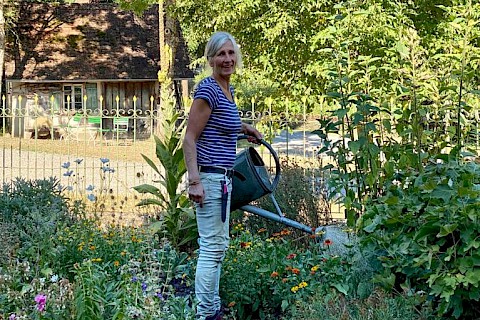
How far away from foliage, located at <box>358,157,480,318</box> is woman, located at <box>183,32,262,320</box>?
857 mm

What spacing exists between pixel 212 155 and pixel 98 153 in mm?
17306

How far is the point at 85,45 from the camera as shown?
27.5 metres

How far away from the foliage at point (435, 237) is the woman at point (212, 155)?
2.81 feet

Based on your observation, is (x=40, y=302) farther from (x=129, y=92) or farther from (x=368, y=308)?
(x=129, y=92)

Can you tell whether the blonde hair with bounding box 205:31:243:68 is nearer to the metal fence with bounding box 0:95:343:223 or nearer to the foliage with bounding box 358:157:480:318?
the foliage with bounding box 358:157:480:318

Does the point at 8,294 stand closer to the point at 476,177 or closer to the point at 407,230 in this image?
the point at 407,230

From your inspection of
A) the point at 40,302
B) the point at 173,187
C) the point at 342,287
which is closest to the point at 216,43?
the point at 342,287

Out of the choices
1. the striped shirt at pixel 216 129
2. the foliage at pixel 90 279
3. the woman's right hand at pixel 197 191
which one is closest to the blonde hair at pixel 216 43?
the striped shirt at pixel 216 129

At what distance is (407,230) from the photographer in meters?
3.78

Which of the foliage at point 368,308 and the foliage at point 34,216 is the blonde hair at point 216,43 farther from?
the foliage at point 34,216

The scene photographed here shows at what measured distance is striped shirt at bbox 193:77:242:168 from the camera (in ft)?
13.0

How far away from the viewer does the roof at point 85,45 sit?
2623 cm

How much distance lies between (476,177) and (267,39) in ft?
21.7

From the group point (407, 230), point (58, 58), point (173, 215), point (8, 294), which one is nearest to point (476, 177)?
point (407, 230)
